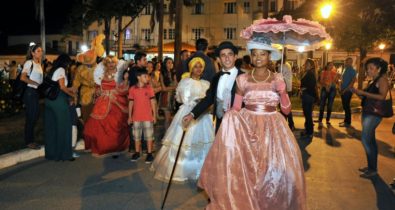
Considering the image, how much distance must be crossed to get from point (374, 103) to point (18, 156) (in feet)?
20.2

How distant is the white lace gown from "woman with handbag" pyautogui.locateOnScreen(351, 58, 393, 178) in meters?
2.62

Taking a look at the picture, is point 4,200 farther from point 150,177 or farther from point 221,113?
point 221,113

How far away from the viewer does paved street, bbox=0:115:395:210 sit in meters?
5.57

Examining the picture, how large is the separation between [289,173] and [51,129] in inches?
186

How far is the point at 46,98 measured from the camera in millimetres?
7402

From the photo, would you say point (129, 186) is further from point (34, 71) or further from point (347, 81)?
point (347, 81)

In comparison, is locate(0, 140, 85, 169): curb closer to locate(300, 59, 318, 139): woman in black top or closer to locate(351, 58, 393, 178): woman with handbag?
locate(351, 58, 393, 178): woman with handbag

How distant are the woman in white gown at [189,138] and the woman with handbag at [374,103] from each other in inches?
103

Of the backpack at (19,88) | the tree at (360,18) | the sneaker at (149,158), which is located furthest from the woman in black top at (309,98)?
the tree at (360,18)

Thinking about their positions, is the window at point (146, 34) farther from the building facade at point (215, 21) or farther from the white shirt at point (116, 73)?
the white shirt at point (116, 73)

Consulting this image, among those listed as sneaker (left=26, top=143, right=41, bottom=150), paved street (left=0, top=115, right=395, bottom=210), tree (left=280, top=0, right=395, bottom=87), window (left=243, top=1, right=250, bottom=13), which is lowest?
paved street (left=0, top=115, right=395, bottom=210)

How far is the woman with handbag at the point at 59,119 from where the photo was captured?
7.34 m

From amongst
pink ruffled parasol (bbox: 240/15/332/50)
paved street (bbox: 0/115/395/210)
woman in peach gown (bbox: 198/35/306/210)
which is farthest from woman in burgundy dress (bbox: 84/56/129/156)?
woman in peach gown (bbox: 198/35/306/210)

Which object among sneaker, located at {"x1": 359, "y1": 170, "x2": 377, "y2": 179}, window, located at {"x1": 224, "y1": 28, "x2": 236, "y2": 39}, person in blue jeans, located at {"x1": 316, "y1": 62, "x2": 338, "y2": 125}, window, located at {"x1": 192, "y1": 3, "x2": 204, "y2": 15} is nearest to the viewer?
sneaker, located at {"x1": 359, "y1": 170, "x2": 377, "y2": 179}
